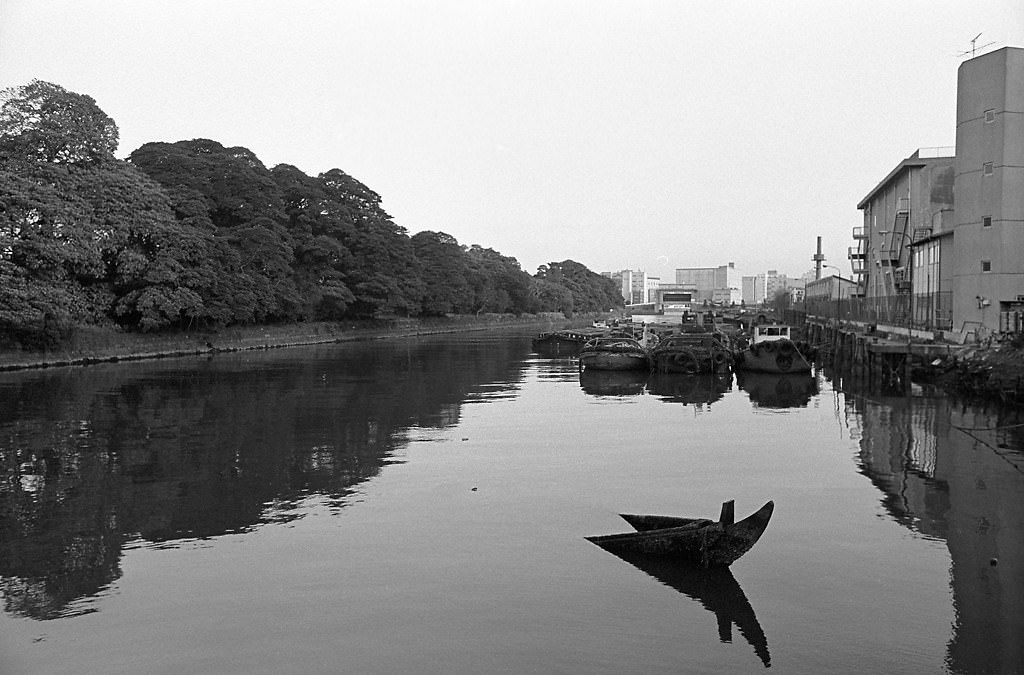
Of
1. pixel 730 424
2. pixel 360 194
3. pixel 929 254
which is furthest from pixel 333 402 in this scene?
pixel 360 194

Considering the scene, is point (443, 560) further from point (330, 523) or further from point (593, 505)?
point (593, 505)

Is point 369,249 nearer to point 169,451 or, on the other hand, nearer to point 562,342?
point 562,342

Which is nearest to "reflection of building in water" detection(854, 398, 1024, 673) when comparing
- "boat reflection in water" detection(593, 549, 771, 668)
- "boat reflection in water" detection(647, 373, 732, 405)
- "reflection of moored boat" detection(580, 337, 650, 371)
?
"boat reflection in water" detection(593, 549, 771, 668)

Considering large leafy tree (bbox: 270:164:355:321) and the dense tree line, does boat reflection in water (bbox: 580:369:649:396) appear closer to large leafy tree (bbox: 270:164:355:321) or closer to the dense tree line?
the dense tree line

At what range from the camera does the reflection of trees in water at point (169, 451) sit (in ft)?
43.0

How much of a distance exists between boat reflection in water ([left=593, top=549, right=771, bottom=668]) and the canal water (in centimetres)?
4

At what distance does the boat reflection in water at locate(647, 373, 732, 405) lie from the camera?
33.9 m

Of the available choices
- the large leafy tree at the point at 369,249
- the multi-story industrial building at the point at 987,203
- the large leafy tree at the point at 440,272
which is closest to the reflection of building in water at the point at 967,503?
the multi-story industrial building at the point at 987,203

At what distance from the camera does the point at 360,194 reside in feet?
250

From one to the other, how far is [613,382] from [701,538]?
96.1ft

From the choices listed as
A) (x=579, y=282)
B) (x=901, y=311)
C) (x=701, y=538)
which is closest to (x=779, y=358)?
(x=901, y=311)

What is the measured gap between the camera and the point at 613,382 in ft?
134

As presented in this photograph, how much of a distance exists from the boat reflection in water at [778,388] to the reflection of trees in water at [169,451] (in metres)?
10.4

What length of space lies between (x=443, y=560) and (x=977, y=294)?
1198 inches
